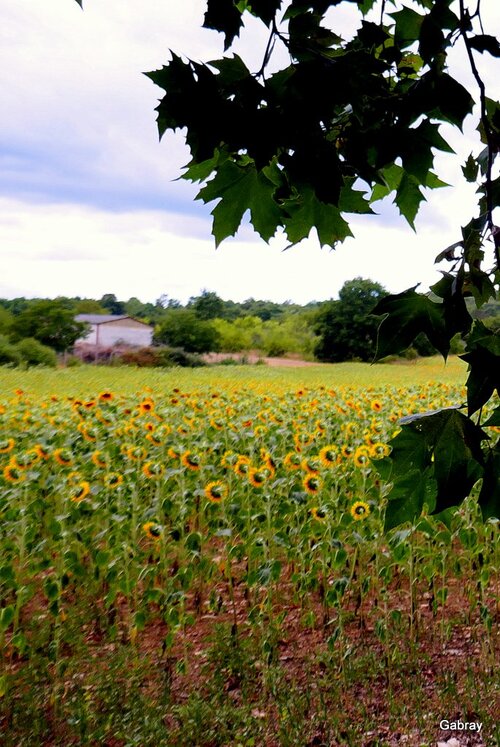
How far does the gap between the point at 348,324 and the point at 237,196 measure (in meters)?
19.5

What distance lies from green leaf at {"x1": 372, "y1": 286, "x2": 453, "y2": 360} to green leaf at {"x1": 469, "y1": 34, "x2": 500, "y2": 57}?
333mm

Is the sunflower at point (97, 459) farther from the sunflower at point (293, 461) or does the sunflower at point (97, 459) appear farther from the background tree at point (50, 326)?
the background tree at point (50, 326)

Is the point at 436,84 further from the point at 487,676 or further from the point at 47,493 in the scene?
the point at 47,493

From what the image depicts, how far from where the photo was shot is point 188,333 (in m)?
26.6

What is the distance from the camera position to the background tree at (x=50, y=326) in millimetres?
26312

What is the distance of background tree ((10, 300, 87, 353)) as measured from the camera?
86.3ft

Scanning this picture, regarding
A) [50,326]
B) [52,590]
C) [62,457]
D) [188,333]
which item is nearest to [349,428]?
[62,457]

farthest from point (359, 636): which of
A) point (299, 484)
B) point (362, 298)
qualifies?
point (362, 298)

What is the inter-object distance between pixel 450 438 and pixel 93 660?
164 centimetres

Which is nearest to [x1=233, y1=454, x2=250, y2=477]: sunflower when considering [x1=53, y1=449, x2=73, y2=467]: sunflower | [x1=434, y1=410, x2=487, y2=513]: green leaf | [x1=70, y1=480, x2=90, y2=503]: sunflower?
[x1=70, y1=480, x2=90, y2=503]: sunflower

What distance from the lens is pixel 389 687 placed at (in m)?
1.90

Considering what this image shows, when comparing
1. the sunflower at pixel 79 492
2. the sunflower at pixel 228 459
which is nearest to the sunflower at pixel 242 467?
the sunflower at pixel 228 459

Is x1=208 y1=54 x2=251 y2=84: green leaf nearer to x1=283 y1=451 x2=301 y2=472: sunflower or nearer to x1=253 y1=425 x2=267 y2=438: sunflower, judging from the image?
x1=283 y1=451 x2=301 y2=472: sunflower

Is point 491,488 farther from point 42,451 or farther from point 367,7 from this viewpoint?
point 42,451
